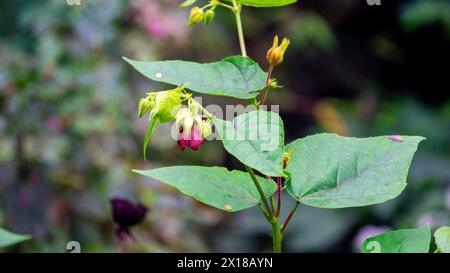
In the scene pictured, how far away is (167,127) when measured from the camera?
1.83 meters

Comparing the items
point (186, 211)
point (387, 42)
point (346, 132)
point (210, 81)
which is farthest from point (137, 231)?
point (387, 42)

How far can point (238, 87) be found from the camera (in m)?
0.52

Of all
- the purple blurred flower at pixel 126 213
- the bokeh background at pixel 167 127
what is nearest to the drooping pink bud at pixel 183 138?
the purple blurred flower at pixel 126 213

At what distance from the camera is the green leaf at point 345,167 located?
49 cm

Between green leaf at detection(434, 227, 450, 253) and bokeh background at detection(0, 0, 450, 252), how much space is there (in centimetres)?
75

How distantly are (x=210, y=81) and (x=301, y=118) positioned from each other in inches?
97.9

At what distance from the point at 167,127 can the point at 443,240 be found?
135 cm

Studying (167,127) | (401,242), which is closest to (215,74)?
(401,242)

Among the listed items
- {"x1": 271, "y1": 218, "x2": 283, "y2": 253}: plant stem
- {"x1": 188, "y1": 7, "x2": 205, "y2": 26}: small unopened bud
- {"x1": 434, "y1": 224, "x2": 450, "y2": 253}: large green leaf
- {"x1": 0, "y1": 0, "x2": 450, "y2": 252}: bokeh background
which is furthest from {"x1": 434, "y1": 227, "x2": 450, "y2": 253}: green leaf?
{"x1": 0, "y1": 0, "x2": 450, "y2": 252}: bokeh background

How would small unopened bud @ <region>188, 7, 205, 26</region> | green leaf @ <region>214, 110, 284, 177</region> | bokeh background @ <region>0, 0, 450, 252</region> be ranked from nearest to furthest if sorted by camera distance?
green leaf @ <region>214, 110, 284, 177</region>
small unopened bud @ <region>188, 7, 205, 26</region>
bokeh background @ <region>0, 0, 450, 252</region>

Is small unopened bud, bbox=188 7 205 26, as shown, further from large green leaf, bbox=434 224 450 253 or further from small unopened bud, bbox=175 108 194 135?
large green leaf, bbox=434 224 450 253

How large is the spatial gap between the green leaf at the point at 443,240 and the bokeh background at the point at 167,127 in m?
0.75

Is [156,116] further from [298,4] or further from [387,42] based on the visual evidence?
[387,42]

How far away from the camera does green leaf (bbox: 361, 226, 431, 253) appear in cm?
51
